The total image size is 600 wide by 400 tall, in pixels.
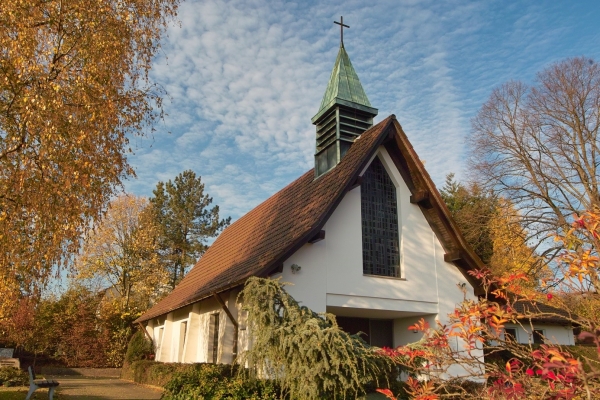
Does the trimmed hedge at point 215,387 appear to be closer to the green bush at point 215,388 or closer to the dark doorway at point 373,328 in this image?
the green bush at point 215,388

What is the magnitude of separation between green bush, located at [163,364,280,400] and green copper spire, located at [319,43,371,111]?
929 centimetres

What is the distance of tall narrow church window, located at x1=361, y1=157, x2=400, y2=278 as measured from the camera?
43.4ft

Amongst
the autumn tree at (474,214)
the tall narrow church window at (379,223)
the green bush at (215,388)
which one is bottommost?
the green bush at (215,388)

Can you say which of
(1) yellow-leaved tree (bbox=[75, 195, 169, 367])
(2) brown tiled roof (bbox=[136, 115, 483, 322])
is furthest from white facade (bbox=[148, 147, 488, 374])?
(1) yellow-leaved tree (bbox=[75, 195, 169, 367])

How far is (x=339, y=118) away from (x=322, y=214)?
4979 mm

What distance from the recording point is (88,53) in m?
8.56

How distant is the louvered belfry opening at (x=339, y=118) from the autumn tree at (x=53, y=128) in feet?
25.1

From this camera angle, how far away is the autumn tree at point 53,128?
7855 mm

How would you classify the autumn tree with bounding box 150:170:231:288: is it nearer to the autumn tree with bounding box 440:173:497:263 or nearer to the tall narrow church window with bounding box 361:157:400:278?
the autumn tree with bounding box 440:173:497:263

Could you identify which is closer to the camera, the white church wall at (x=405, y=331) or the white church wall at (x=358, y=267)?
the white church wall at (x=358, y=267)

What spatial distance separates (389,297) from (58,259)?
7906 millimetres

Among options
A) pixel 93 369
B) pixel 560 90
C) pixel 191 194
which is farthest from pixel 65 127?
pixel 191 194

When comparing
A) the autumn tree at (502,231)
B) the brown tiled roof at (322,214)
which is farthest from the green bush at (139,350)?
the autumn tree at (502,231)

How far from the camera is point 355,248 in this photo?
12867mm
